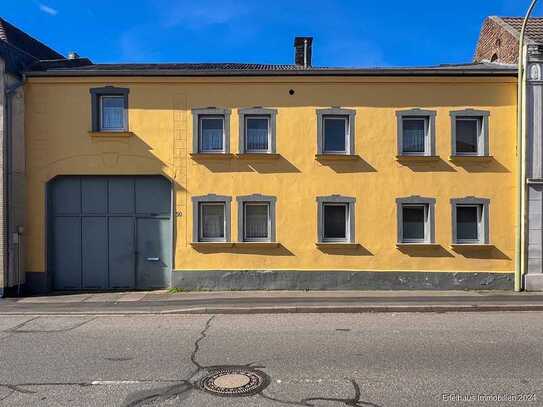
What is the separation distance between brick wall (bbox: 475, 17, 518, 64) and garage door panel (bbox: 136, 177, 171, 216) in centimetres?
1091

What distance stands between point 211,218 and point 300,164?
9.58 ft

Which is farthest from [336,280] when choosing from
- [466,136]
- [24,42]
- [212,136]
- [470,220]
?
[24,42]

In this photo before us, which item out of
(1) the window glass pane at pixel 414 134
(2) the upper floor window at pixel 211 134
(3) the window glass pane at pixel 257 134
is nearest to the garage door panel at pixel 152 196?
(2) the upper floor window at pixel 211 134

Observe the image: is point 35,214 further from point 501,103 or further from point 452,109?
point 501,103

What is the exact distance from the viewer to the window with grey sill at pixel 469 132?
12.5 meters

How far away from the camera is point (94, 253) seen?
42.6 feet

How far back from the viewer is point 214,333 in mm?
7898

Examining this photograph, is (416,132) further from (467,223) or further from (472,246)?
(472,246)

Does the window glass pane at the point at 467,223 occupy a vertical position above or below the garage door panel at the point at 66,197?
below

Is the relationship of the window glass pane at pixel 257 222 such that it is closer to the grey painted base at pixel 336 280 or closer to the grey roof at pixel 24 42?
the grey painted base at pixel 336 280

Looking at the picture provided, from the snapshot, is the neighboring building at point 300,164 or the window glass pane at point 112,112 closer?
the neighboring building at point 300,164

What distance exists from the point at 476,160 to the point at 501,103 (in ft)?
5.57

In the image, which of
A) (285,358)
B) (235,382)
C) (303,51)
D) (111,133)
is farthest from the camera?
(303,51)

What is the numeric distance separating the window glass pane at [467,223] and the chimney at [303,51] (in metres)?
7.89
